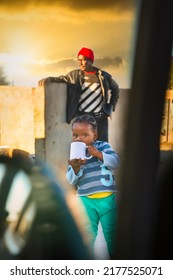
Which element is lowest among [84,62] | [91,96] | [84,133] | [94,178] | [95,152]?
[94,178]

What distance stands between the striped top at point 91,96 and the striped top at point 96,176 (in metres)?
0.20

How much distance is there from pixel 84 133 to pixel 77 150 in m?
0.10

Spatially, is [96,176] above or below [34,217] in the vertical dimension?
above

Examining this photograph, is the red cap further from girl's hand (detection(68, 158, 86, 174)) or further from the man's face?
girl's hand (detection(68, 158, 86, 174))

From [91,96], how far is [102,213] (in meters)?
0.67

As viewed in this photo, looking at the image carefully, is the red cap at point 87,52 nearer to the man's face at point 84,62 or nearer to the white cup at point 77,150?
the man's face at point 84,62

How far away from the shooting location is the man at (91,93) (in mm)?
2379

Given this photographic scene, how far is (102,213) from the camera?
251 cm

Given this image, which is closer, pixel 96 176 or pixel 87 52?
pixel 87 52

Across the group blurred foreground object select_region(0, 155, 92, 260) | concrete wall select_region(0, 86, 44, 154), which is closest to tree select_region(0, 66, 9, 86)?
concrete wall select_region(0, 86, 44, 154)

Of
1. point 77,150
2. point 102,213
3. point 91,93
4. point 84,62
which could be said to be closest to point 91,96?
point 91,93

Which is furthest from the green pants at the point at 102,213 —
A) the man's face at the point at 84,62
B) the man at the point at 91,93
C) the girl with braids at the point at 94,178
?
the man's face at the point at 84,62

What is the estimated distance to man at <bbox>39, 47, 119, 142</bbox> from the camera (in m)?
2.38

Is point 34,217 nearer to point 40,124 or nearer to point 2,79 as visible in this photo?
point 40,124
